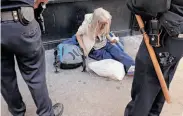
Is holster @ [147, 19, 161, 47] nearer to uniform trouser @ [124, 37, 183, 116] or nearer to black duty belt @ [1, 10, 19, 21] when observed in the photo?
uniform trouser @ [124, 37, 183, 116]

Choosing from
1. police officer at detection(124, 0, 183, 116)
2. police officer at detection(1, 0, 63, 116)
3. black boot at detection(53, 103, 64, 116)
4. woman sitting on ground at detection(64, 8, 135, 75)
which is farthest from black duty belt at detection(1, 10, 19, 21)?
woman sitting on ground at detection(64, 8, 135, 75)

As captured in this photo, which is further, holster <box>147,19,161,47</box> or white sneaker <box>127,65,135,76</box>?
white sneaker <box>127,65,135,76</box>

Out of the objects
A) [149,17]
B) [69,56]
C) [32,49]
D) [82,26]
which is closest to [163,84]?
[149,17]

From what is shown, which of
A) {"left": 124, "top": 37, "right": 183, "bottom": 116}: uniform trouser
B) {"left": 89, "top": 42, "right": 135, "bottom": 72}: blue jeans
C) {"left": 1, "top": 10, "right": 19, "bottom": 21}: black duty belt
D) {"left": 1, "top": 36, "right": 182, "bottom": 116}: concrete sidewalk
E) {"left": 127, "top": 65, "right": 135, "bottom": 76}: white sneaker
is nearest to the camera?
{"left": 1, "top": 10, "right": 19, "bottom": 21}: black duty belt

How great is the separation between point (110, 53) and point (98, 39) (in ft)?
0.85

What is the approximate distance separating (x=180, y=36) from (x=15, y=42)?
1043 mm

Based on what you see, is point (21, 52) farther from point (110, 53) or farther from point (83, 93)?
point (110, 53)

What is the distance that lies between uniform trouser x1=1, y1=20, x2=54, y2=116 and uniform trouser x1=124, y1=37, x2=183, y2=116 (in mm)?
715

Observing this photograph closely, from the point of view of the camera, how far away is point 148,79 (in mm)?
1636

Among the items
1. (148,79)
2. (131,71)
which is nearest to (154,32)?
(148,79)

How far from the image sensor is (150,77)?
163 centimetres

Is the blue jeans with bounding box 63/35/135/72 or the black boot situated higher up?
the blue jeans with bounding box 63/35/135/72

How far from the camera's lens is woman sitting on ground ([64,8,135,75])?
120 inches

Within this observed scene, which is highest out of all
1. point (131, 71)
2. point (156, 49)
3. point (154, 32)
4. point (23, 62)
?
point (154, 32)
